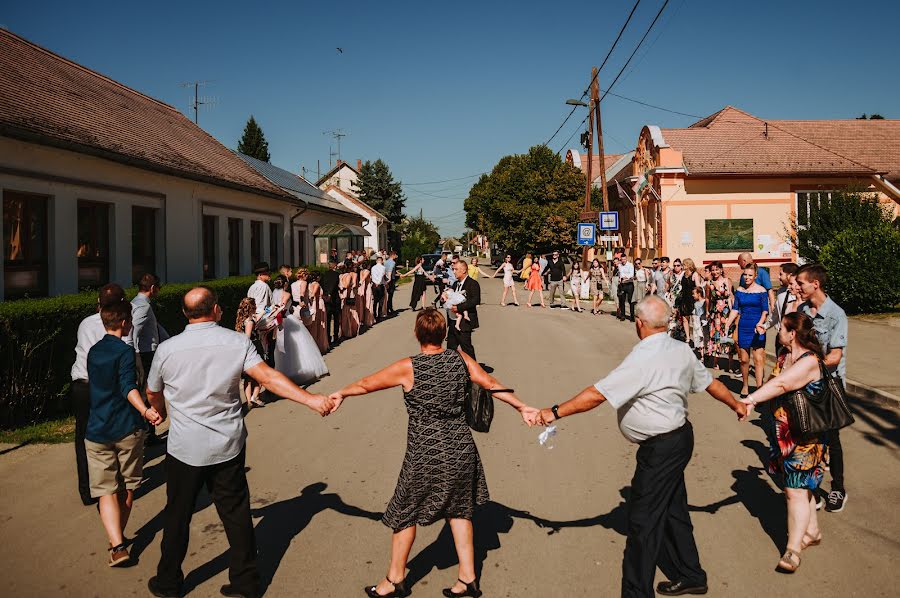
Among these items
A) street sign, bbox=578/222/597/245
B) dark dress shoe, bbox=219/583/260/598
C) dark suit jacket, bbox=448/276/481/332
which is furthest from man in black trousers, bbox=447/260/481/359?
street sign, bbox=578/222/597/245

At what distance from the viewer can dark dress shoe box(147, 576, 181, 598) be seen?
4.11 m

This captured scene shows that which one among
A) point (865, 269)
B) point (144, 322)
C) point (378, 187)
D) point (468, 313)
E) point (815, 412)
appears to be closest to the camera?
point (815, 412)

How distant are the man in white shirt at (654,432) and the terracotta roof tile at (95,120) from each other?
33.8 ft

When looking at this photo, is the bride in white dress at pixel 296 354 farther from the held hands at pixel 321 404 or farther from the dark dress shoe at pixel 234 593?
the dark dress shoe at pixel 234 593

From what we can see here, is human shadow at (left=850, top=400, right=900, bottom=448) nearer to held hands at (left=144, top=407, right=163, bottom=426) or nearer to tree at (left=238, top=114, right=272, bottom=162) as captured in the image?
held hands at (left=144, top=407, right=163, bottom=426)

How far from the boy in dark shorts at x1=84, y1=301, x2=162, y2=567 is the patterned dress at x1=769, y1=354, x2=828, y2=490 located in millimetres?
4266

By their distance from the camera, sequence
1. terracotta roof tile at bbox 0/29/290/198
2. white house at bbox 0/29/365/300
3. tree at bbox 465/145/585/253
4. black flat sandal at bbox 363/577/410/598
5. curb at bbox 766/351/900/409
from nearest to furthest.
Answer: black flat sandal at bbox 363/577/410/598
curb at bbox 766/351/900/409
white house at bbox 0/29/365/300
terracotta roof tile at bbox 0/29/290/198
tree at bbox 465/145/585/253

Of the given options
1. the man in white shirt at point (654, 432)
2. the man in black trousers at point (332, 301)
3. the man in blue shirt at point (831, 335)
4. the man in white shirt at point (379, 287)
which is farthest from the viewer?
the man in white shirt at point (379, 287)

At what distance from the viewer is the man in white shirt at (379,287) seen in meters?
20.2

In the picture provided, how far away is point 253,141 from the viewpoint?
86.4 meters

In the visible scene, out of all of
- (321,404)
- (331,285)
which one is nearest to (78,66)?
(331,285)

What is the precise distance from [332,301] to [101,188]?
521 centimetres

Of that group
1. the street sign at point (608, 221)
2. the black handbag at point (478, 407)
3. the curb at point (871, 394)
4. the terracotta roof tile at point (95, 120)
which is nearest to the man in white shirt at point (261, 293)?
the terracotta roof tile at point (95, 120)

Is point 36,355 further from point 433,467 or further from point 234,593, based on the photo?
point 433,467
